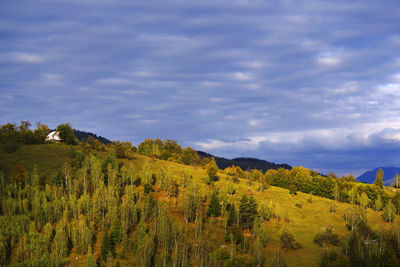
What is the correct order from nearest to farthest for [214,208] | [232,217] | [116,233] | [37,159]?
[116,233], [232,217], [214,208], [37,159]

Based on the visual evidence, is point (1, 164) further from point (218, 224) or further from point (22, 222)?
point (218, 224)

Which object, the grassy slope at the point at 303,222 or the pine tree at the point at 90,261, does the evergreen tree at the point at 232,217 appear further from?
the pine tree at the point at 90,261

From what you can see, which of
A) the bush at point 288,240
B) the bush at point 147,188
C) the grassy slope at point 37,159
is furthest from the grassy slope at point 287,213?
the bush at point 147,188

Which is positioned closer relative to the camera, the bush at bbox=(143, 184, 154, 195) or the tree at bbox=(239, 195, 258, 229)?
the tree at bbox=(239, 195, 258, 229)

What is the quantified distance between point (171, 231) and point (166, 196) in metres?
35.7

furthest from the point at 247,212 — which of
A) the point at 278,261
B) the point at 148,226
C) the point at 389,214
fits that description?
the point at 389,214

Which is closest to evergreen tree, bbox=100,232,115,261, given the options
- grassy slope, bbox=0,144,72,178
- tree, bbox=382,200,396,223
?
grassy slope, bbox=0,144,72,178

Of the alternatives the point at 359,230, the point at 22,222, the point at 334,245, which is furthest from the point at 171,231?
the point at 359,230

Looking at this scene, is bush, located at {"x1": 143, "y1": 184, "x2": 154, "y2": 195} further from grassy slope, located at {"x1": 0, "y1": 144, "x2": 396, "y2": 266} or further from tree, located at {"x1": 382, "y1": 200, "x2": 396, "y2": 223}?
tree, located at {"x1": 382, "y1": 200, "x2": 396, "y2": 223}

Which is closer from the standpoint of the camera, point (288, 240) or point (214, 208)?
point (288, 240)

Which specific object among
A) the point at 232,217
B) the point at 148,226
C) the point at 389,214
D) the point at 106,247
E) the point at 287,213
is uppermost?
the point at 389,214

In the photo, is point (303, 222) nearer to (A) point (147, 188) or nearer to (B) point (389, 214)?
(B) point (389, 214)

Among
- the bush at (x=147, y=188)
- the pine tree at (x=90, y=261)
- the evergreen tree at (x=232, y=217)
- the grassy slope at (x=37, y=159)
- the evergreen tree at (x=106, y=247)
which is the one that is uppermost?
the grassy slope at (x=37, y=159)

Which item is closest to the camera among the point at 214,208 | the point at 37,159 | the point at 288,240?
the point at 288,240
